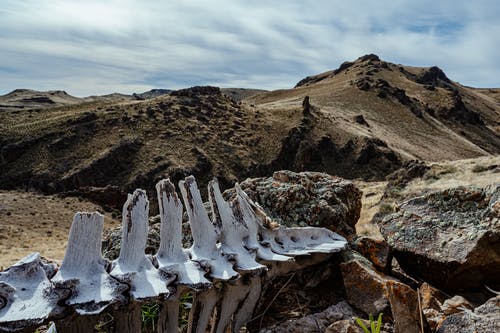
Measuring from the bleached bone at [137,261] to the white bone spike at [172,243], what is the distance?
0.30ft

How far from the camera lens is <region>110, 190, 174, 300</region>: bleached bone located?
2092mm

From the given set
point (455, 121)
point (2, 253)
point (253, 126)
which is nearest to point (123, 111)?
point (253, 126)

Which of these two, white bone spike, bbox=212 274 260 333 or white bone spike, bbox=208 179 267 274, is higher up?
white bone spike, bbox=208 179 267 274

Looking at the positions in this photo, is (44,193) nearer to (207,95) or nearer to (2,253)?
(2,253)

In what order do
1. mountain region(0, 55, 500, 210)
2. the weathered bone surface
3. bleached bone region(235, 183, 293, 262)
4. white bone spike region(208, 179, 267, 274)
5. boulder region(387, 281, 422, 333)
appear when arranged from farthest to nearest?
mountain region(0, 55, 500, 210) → bleached bone region(235, 183, 293, 262) → white bone spike region(208, 179, 267, 274) → boulder region(387, 281, 422, 333) → the weathered bone surface

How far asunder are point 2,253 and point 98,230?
25247 millimetres

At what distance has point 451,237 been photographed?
3.37 metres

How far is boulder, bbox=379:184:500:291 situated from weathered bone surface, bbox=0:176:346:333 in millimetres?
785

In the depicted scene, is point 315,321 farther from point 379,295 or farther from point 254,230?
point 254,230

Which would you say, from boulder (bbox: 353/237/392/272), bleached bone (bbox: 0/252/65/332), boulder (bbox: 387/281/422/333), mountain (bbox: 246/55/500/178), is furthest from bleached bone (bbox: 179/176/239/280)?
mountain (bbox: 246/55/500/178)

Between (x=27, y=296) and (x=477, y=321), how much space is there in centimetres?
213

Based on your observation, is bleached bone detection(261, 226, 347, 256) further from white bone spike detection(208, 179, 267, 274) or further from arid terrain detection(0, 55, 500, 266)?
arid terrain detection(0, 55, 500, 266)

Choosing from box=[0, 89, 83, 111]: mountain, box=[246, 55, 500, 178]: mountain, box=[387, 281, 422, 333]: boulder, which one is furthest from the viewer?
box=[0, 89, 83, 111]: mountain

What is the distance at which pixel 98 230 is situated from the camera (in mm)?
2137
